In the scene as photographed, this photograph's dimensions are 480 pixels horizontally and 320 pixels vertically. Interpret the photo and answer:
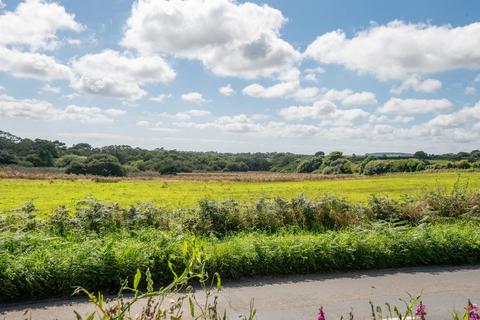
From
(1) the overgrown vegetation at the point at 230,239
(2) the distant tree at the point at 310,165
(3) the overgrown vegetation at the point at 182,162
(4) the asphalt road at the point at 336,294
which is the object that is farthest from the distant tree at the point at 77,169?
(4) the asphalt road at the point at 336,294

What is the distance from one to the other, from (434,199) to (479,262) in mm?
5070

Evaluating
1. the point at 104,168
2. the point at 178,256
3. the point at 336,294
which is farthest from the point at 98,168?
the point at 336,294

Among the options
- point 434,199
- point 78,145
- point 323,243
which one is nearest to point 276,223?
point 323,243

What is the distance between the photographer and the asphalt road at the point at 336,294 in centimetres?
752

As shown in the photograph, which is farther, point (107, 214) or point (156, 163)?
point (156, 163)

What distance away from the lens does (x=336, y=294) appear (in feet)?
28.3

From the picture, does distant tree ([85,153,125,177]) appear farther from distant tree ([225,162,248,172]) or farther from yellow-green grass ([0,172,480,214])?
yellow-green grass ([0,172,480,214])

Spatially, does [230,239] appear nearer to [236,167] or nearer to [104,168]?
[104,168]

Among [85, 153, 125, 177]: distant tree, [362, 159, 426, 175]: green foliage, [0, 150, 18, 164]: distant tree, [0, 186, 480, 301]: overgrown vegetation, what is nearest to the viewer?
[0, 186, 480, 301]: overgrown vegetation

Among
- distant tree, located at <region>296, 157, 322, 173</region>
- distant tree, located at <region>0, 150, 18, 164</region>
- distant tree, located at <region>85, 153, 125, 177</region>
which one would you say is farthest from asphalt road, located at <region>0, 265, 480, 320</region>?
distant tree, located at <region>296, 157, 322, 173</region>

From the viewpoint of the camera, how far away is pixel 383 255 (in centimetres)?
1079

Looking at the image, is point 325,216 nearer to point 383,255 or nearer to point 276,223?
point 276,223

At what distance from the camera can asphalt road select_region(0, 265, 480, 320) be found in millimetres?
7525

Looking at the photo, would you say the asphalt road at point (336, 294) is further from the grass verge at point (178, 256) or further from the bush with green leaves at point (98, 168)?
the bush with green leaves at point (98, 168)
